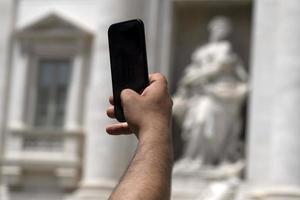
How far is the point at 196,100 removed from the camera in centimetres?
1789

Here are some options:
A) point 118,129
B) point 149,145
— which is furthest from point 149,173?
point 118,129

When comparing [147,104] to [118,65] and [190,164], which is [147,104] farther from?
[190,164]

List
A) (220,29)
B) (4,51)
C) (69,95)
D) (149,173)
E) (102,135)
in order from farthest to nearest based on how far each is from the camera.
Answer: (4,51) < (69,95) < (220,29) < (102,135) < (149,173)

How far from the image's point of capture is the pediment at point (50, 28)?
62.2ft

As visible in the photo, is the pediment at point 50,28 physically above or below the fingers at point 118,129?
above

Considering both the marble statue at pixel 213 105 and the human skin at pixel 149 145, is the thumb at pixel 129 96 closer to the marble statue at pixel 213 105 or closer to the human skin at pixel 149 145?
the human skin at pixel 149 145

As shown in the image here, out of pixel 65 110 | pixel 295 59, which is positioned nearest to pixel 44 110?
pixel 65 110

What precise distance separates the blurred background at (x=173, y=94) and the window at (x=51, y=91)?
0.07 feet

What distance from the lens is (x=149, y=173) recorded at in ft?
6.52

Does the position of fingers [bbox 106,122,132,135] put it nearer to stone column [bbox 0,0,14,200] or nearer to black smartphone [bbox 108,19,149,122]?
black smartphone [bbox 108,19,149,122]

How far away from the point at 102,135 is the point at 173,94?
6.65 feet

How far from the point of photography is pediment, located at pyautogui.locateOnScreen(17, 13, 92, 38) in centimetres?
1897

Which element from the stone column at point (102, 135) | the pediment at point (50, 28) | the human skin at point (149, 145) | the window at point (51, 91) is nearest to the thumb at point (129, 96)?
the human skin at point (149, 145)

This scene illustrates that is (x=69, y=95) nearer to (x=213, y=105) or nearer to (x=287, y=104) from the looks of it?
(x=213, y=105)
